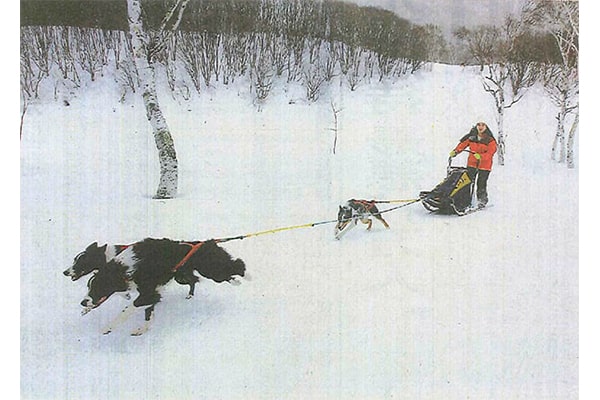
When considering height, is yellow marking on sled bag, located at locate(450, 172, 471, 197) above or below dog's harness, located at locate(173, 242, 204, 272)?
above

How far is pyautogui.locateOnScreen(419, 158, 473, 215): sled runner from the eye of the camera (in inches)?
81.6

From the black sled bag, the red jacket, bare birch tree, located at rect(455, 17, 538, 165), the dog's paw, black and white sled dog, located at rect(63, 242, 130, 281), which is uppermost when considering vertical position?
bare birch tree, located at rect(455, 17, 538, 165)

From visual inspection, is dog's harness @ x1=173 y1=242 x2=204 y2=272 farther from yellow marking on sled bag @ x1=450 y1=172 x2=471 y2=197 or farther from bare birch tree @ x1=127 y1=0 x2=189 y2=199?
yellow marking on sled bag @ x1=450 y1=172 x2=471 y2=197

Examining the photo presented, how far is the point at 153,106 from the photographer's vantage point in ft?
6.49

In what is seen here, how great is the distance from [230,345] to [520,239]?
1.09 meters

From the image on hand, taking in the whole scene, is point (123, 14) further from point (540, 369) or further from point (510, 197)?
point (540, 369)

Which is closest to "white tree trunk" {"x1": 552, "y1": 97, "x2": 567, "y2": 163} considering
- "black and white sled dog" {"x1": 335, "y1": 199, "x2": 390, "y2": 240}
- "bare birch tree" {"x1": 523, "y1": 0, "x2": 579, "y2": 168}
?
"bare birch tree" {"x1": 523, "y1": 0, "x2": 579, "y2": 168}

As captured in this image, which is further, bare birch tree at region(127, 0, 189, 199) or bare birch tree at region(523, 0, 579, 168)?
bare birch tree at region(523, 0, 579, 168)

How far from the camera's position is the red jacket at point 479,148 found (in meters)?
2.09

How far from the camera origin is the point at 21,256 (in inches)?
76.4

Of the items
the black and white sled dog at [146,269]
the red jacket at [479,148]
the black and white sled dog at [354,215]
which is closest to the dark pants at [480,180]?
the red jacket at [479,148]

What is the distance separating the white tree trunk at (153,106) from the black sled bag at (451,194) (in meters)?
0.87

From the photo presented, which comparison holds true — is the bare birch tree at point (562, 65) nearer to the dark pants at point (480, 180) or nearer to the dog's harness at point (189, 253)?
the dark pants at point (480, 180)

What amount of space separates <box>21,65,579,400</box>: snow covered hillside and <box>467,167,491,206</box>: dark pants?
0.03m
